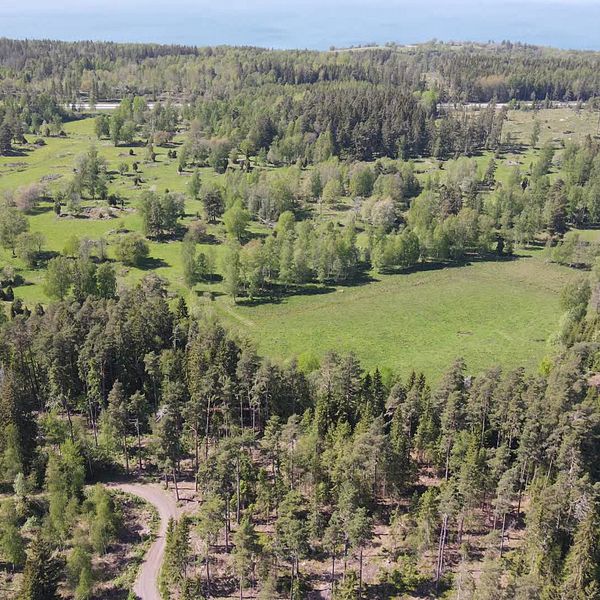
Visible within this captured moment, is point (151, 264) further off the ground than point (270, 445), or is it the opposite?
point (151, 264)

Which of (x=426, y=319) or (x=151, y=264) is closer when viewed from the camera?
(x=426, y=319)

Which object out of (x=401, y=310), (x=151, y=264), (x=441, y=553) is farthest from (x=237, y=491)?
(x=151, y=264)

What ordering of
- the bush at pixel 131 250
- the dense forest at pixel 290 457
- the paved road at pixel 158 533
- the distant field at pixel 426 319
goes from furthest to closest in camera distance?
the bush at pixel 131 250 → the distant field at pixel 426 319 → the paved road at pixel 158 533 → the dense forest at pixel 290 457

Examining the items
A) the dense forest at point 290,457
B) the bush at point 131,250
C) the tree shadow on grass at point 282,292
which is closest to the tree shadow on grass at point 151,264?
the bush at point 131,250

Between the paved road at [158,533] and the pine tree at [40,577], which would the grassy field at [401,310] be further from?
the pine tree at [40,577]

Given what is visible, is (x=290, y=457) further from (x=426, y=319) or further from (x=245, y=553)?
(x=426, y=319)

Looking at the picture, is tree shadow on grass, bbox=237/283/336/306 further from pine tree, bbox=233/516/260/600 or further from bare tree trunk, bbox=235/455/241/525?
pine tree, bbox=233/516/260/600

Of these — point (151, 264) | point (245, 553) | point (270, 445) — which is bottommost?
point (245, 553)
